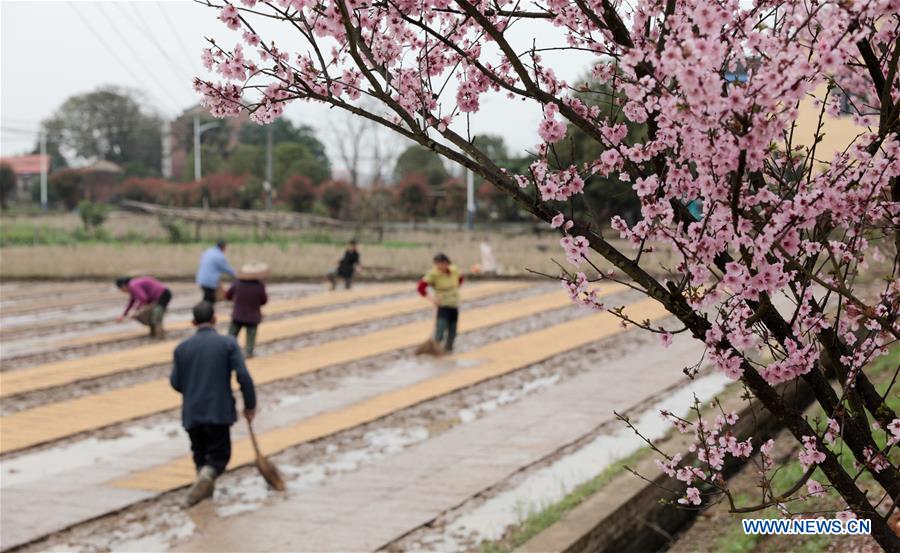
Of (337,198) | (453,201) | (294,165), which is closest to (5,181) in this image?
(294,165)

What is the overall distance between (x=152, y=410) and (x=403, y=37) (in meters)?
8.44

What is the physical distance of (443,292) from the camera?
15086mm

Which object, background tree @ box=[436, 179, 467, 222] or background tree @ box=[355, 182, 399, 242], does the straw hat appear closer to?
background tree @ box=[355, 182, 399, 242]

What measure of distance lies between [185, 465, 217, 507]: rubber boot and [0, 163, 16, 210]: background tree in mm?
64708

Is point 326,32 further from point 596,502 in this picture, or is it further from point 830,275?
point 596,502

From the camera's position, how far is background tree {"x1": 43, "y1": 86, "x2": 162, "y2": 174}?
83.9 meters

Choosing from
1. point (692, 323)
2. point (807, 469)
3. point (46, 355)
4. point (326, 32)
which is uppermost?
point (326, 32)

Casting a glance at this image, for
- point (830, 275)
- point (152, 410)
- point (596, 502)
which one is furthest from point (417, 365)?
point (830, 275)

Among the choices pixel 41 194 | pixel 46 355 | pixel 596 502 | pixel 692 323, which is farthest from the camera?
pixel 41 194

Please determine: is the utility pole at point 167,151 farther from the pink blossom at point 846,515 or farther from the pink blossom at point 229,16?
the pink blossom at point 846,515

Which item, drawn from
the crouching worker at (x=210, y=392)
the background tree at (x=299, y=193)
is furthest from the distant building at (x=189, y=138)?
the crouching worker at (x=210, y=392)

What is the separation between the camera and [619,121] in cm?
368

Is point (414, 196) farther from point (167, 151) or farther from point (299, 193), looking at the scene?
point (167, 151)

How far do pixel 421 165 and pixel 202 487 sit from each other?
52522mm
